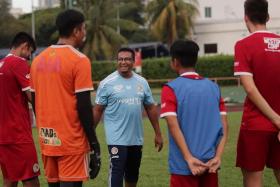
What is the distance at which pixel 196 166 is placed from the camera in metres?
5.32

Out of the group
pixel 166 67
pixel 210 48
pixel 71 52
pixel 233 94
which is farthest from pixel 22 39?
pixel 210 48

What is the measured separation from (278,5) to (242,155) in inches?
2436

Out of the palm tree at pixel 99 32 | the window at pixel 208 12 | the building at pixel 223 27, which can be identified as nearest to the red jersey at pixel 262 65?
the palm tree at pixel 99 32

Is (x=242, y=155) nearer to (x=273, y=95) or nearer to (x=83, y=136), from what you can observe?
(x=273, y=95)

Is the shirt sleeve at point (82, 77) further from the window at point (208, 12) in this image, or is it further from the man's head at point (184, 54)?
the window at point (208, 12)

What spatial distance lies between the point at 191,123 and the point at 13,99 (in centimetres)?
254

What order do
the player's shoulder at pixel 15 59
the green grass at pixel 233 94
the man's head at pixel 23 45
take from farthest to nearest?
1. the green grass at pixel 233 94
2. the man's head at pixel 23 45
3. the player's shoulder at pixel 15 59

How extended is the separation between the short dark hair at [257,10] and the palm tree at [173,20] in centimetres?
5674

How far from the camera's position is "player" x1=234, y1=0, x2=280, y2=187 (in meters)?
5.89

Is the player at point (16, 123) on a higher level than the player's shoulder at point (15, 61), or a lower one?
lower

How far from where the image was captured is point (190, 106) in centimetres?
541

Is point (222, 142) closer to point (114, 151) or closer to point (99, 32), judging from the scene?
point (114, 151)

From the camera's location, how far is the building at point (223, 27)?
208 feet

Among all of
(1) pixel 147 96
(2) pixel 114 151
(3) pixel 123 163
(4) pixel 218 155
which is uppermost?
(1) pixel 147 96
